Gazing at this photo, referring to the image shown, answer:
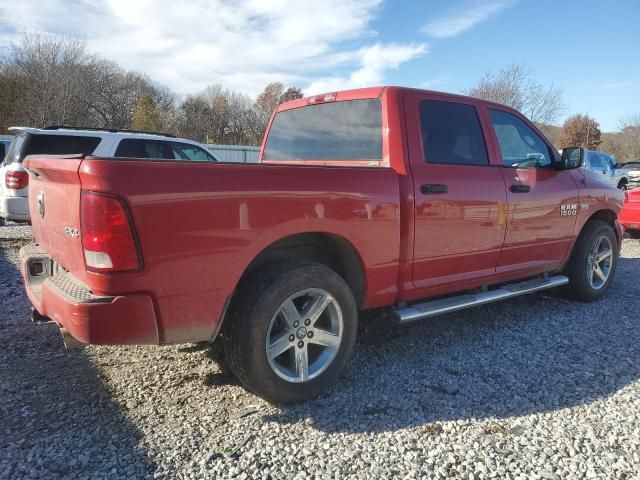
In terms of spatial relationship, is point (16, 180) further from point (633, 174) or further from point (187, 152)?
point (633, 174)

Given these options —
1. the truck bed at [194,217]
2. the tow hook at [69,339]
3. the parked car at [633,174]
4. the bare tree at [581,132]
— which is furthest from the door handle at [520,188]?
the bare tree at [581,132]

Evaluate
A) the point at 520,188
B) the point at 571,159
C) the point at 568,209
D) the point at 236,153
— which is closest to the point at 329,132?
the point at 520,188

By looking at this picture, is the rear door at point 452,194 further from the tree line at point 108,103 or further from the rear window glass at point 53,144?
the tree line at point 108,103

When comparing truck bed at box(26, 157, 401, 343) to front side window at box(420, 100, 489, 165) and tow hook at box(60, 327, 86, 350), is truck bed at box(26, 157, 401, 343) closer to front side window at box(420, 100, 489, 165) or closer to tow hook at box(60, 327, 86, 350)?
tow hook at box(60, 327, 86, 350)

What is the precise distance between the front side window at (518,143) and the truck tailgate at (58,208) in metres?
3.29

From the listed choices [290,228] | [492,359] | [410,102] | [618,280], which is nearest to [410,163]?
[410,102]

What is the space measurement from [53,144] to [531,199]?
7.04m

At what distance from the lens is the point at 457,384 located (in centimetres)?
322

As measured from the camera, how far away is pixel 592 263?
5086mm

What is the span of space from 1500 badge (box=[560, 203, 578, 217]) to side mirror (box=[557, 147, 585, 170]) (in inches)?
14.3

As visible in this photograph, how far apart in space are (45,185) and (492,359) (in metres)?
3.27

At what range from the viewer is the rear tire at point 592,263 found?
4.93m

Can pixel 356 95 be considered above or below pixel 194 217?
above

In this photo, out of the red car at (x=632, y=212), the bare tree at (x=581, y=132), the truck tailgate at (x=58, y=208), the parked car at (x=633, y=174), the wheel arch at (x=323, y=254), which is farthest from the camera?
the bare tree at (x=581, y=132)
